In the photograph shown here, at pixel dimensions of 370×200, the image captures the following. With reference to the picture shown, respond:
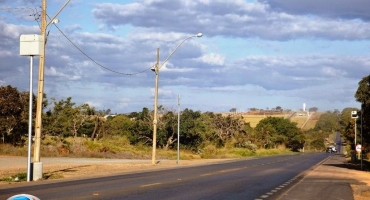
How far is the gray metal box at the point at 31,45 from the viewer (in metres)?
24.4

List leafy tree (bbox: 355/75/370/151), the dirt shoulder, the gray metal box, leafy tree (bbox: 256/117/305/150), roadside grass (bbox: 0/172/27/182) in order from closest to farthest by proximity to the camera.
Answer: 1. roadside grass (bbox: 0/172/27/182)
2. the gray metal box
3. the dirt shoulder
4. leafy tree (bbox: 355/75/370/151)
5. leafy tree (bbox: 256/117/305/150)

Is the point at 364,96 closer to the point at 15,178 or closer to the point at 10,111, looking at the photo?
the point at 15,178

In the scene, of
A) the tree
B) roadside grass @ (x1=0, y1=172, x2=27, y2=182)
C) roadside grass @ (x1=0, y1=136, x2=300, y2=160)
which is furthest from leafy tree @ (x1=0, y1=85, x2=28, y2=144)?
roadside grass @ (x1=0, y1=172, x2=27, y2=182)

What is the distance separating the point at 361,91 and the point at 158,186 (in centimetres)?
2658

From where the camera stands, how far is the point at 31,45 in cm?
2453

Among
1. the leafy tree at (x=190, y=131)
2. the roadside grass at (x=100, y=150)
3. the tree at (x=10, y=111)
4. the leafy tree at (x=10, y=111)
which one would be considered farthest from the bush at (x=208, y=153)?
the tree at (x=10, y=111)

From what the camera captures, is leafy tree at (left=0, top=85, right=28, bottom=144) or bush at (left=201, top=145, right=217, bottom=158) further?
bush at (left=201, top=145, right=217, bottom=158)

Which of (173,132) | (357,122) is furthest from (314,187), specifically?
(173,132)

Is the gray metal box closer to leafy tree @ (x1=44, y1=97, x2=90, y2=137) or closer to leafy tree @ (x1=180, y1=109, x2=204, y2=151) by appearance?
leafy tree @ (x1=44, y1=97, x2=90, y2=137)

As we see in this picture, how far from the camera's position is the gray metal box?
80.1ft

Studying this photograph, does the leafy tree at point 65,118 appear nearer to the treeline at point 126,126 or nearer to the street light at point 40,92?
the treeline at point 126,126

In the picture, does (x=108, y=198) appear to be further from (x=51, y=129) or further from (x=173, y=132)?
(x=173, y=132)

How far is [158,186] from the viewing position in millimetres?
22125

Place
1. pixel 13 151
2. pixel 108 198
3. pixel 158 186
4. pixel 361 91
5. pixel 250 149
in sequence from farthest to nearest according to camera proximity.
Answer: pixel 250 149, pixel 13 151, pixel 361 91, pixel 158 186, pixel 108 198
